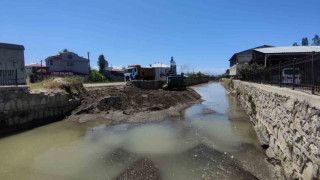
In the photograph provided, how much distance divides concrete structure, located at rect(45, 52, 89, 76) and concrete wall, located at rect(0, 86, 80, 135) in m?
32.0

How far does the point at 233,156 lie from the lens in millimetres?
6773

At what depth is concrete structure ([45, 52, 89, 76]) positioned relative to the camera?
139 feet

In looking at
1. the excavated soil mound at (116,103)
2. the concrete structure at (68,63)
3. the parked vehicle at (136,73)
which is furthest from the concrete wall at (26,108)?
the concrete structure at (68,63)

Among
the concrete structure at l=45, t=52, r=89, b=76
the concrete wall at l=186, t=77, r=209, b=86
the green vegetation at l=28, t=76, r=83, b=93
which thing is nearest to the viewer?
the green vegetation at l=28, t=76, r=83, b=93

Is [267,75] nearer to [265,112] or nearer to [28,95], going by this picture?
[265,112]

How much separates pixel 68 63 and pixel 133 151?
42770 millimetres

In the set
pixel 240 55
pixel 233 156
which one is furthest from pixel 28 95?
pixel 240 55

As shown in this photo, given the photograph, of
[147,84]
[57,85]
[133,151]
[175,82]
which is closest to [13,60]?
[57,85]

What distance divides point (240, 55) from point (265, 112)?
130ft

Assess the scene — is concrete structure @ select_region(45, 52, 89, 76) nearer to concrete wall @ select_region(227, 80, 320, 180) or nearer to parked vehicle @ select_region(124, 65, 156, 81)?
parked vehicle @ select_region(124, 65, 156, 81)

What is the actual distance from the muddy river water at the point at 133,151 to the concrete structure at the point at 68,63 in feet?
119

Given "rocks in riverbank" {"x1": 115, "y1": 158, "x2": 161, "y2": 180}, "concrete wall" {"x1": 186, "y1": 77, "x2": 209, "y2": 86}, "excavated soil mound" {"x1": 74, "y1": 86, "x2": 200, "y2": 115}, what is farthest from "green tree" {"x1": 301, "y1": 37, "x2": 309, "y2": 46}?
"rocks in riverbank" {"x1": 115, "y1": 158, "x2": 161, "y2": 180}

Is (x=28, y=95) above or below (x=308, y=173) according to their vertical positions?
above

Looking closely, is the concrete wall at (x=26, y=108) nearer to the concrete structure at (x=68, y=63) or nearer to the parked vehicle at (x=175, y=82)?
the parked vehicle at (x=175, y=82)
